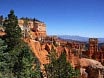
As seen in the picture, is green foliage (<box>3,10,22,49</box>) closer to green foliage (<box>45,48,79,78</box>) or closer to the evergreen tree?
the evergreen tree

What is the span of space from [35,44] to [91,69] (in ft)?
64.1

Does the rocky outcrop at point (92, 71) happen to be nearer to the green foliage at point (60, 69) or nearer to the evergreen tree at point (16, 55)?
the green foliage at point (60, 69)

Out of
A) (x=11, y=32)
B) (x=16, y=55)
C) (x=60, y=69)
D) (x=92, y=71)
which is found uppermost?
(x=11, y=32)

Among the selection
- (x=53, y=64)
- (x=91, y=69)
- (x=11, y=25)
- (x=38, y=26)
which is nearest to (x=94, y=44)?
(x=38, y=26)

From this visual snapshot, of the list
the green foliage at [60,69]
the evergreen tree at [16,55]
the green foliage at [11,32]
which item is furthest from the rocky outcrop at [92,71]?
the green foliage at [11,32]

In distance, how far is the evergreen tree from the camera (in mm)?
47188

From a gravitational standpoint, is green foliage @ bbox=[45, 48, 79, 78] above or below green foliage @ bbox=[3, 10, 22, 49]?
below

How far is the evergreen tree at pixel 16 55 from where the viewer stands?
1858 inches

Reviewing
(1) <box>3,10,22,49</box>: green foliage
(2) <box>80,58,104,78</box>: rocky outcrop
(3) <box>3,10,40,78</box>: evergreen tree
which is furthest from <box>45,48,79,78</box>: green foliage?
(2) <box>80,58,104,78</box>: rocky outcrop

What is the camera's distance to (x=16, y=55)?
4959 centimetres

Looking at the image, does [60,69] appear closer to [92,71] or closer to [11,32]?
[11,32]

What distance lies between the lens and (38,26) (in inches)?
4931

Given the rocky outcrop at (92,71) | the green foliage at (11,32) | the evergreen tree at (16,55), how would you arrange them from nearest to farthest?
the evergreen tree at (16,55) → the green foliage at (11,32) → the rocky outcrop at (92,71)

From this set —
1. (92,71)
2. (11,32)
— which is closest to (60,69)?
(11,32)
